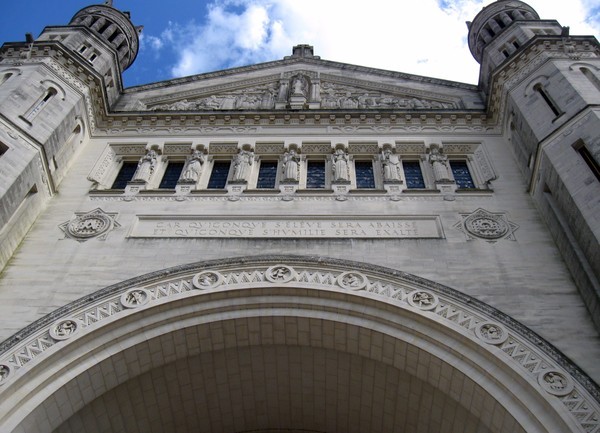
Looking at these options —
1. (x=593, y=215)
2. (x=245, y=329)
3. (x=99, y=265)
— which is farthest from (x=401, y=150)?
(x=99, y=265)

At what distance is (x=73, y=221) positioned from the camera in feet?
45.0

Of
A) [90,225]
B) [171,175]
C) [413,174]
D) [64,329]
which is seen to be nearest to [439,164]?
[413,174]

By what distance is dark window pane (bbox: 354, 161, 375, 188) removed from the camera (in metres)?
15.5

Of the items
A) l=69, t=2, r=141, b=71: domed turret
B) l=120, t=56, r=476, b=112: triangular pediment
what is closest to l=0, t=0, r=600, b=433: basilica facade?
l=120, t=56, r=476, b=112: triangular pediment

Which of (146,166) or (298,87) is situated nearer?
(146,166)

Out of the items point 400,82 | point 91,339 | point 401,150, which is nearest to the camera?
point 91,339

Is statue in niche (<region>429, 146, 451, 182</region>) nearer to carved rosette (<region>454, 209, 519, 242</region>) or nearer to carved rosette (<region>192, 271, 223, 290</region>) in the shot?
carved rosette (<region>454, 209, 519, 242</region>)

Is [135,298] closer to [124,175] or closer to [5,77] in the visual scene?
[124,175]

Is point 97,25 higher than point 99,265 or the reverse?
higher

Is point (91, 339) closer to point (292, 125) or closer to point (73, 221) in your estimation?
point (73, 221)

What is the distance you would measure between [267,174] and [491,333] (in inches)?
301

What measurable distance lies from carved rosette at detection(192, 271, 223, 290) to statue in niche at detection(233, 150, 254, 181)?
3637 millimetres

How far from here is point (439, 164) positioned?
15.7 m

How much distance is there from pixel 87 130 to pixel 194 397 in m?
8.58
